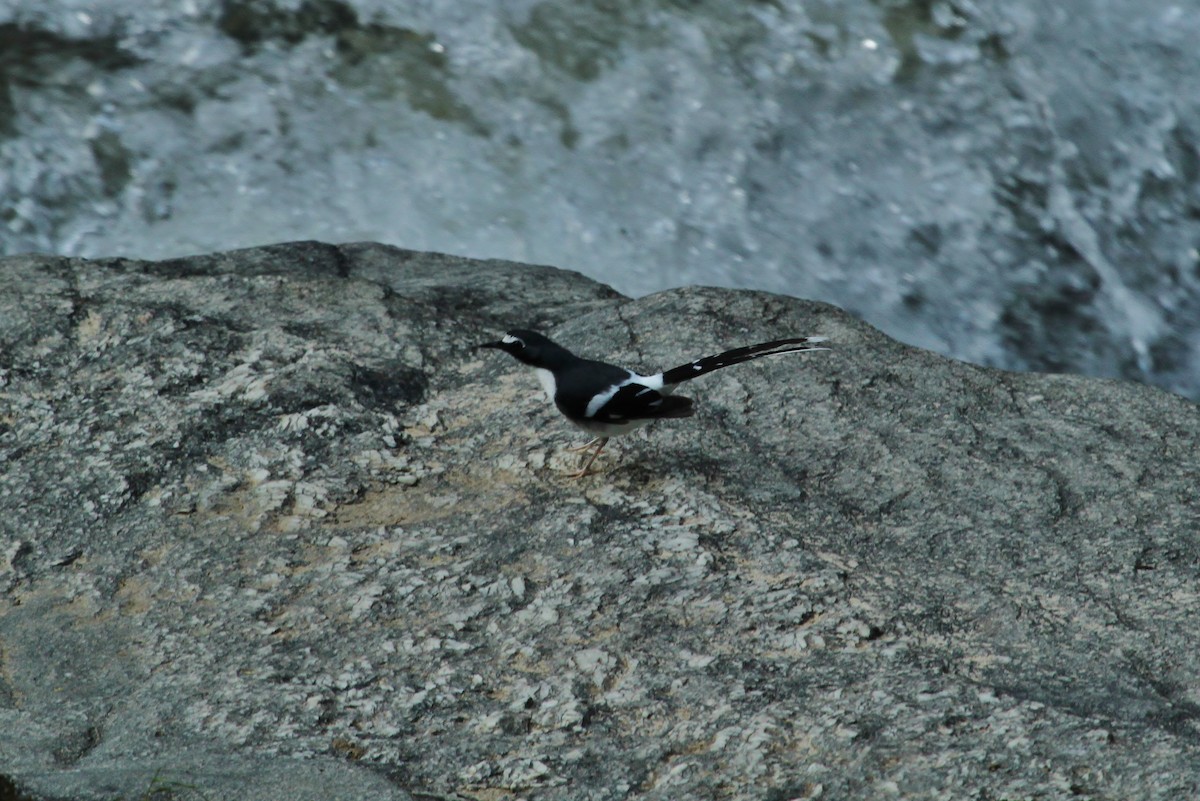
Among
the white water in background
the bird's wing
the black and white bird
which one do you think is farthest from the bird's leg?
the white water in background

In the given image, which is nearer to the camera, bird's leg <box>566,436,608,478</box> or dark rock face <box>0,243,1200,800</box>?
dark rock face <box>0,243,1200,800</box>

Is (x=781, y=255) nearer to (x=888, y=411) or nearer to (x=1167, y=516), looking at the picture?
(x=888, y=411)

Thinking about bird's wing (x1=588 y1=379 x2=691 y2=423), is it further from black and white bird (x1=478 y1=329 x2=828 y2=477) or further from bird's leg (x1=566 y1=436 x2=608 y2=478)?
bird's leg (x1=566 y1=436 x2=608 y2=478)

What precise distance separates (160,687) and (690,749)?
4.14ft

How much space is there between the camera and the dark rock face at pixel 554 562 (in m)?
3.09

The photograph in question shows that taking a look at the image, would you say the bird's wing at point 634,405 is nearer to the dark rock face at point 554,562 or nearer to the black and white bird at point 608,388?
the black and white bird at point 608,388

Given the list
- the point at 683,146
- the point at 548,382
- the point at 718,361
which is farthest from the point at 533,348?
the point at 683,146

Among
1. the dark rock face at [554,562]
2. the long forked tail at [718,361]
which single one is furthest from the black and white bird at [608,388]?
the dark rock face at [554,562]

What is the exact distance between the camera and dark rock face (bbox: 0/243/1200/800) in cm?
309

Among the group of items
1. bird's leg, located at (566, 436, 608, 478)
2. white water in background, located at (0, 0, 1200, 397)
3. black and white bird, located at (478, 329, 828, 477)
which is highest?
black and white bird, located at (478, 329, 828, 477)

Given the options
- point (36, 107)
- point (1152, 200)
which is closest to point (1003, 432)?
point (1152, 200)

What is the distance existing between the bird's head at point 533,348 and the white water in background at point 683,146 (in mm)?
3960

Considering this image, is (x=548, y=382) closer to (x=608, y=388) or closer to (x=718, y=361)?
(x=608, y=388)

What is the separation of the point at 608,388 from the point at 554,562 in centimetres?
59
